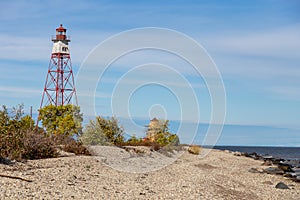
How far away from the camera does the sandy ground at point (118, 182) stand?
11.3 meters

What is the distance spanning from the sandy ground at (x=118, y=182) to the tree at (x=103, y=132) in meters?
4.74

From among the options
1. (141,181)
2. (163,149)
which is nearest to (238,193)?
(141,181)

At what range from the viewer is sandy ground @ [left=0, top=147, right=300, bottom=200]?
11289 millimetres

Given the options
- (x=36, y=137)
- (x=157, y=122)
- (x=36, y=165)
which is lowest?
(x=36, y=165)

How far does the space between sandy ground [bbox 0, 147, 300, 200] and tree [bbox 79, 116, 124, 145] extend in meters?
4.74

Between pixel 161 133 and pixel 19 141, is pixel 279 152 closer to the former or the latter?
pixel 161 133

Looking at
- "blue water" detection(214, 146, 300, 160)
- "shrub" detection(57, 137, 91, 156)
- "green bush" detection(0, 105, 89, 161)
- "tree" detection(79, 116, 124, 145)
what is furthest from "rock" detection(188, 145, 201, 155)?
"blue water" detection(214, 146, 300, 160)

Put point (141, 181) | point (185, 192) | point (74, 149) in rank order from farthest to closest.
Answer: point (74, 149), point (141, 181), point (185, 192)

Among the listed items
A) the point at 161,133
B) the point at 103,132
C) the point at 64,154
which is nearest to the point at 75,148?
the point at 64,154

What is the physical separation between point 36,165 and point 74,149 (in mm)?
5649

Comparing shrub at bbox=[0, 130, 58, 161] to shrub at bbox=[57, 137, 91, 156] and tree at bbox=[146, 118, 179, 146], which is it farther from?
tree at bbox=[146, 118, 179, 146]

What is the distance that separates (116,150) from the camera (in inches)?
883

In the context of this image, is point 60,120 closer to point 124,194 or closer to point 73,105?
point 73,105

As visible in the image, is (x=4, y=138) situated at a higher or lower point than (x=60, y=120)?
lower
